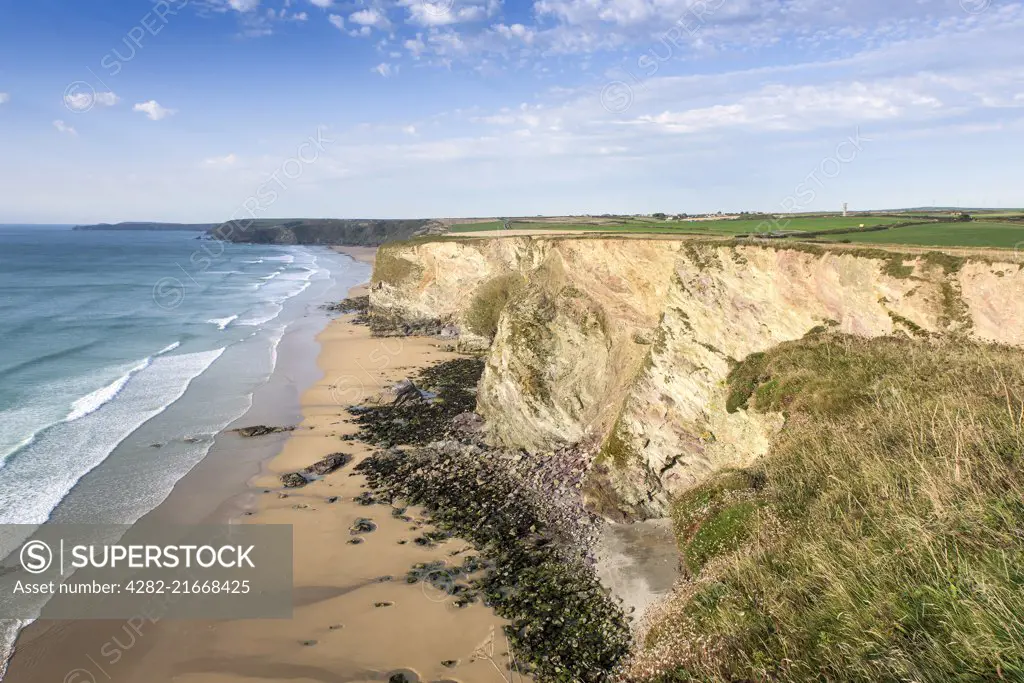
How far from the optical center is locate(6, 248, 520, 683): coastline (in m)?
13.8

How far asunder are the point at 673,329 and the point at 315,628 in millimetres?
15140

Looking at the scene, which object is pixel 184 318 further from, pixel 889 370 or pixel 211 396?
pixel 889 370

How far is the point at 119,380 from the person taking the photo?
113 feet

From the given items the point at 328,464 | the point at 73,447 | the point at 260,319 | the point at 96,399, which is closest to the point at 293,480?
the point at 328,464

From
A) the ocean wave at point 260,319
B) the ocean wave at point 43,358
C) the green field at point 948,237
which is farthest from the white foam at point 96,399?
the green field at point 948,237

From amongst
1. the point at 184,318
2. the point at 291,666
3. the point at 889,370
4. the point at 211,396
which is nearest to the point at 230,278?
the point at 184,318

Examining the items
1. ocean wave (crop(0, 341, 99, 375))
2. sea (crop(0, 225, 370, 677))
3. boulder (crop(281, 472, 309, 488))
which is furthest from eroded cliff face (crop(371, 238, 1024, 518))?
ocean wave (crop(0, 341, 99, 375))

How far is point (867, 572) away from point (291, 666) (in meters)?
13.2

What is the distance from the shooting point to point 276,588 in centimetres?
1683

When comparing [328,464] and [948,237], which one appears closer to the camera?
[948,237]

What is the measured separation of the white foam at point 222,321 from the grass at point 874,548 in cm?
5023

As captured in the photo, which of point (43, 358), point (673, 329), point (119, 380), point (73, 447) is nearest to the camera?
point (673, 329)

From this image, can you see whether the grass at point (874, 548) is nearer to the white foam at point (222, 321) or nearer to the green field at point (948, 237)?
the green field at point (948, 237)

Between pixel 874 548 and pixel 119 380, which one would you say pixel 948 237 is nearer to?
pixel 874 548
